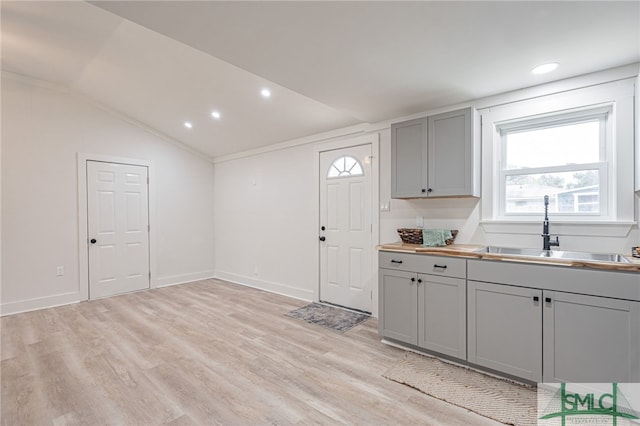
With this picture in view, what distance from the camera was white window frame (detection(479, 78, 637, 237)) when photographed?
221 centimetres

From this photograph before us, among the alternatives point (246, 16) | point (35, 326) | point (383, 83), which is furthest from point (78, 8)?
point (35, 326)

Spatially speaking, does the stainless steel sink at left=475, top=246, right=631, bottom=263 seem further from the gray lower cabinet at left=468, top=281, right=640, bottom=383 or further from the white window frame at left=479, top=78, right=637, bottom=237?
the gray lower cabinet at left=468, top=281, right=640, bottom=383

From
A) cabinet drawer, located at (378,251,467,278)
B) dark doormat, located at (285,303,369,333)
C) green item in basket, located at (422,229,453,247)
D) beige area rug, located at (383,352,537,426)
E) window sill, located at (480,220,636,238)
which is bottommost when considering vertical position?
dark doormat, located at (285,303,369,333)

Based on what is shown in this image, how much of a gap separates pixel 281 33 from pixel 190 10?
1.66 ft

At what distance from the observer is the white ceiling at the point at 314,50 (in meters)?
1.63

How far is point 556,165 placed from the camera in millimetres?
2555

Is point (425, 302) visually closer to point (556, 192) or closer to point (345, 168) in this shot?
point (556, 192)

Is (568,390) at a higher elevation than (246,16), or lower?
lower

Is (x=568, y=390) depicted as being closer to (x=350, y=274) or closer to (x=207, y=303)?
(x=350, y=274)

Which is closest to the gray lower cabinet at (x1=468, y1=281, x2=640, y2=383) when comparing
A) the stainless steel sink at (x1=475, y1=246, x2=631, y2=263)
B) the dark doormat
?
the stainless steel sink at (x1=475, y1=246, x2=631, y2=263)

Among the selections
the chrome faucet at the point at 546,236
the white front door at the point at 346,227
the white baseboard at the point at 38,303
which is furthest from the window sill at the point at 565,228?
the white baseboard at the point at 38,303

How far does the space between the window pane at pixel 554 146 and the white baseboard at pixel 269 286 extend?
3.01m

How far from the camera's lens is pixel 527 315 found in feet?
7.07

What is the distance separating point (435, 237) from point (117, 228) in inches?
186
